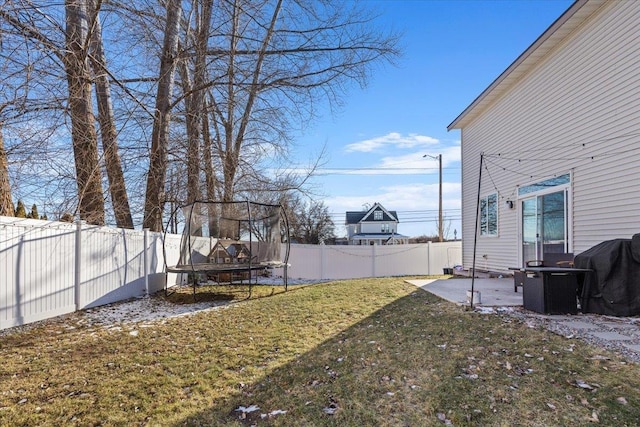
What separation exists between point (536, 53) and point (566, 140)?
2.00 m

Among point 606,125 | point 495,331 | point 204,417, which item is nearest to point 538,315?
point 495,331

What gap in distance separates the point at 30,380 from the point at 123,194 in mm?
6077

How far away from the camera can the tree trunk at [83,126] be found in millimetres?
5719

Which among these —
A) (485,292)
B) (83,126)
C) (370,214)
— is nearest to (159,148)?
(83,126)

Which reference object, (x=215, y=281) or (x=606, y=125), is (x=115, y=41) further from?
(x=606, y=125)

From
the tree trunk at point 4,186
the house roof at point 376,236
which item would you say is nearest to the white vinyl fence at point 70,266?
the tree trunk at point 4,186

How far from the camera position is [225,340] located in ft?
14.7

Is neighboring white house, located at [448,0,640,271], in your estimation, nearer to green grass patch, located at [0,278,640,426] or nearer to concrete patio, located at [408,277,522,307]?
concrete patio, located at [408,277,522,307]

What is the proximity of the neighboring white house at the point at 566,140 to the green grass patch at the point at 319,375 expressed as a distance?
3.35m

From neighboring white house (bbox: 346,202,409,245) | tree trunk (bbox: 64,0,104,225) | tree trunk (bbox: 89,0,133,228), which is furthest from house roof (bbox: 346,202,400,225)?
tree trunk (bbox: 64,0,104,225)

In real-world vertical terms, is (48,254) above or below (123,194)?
below

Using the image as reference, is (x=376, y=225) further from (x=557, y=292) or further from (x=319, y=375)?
(x=319, y=375)

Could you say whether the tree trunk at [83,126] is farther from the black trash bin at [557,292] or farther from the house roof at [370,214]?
the house roof at [370,214]

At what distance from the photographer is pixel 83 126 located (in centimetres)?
694
